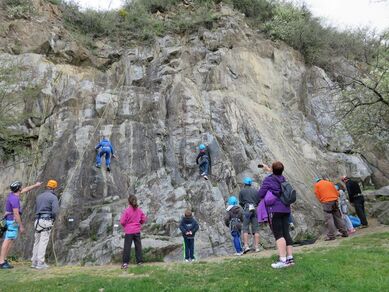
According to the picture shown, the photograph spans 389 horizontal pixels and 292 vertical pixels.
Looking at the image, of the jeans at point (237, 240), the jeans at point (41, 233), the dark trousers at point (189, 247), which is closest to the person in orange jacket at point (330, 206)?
the jeans at point (237, 240)

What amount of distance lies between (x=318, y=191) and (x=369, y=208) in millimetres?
6304

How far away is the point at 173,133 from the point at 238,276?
12.0 meters

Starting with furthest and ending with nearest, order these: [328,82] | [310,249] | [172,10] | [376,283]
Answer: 1. [172,10]
2. [328,82]
3. [310,249]
4. [376,283]

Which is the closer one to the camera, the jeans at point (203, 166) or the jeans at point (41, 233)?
the jeans at point (41, 233)

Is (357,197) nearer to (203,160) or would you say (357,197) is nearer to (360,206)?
(360,206)

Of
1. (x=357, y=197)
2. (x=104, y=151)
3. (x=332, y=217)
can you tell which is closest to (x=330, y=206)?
(x=332, y=217)

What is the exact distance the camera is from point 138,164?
17.9m

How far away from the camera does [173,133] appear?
64.0 feet

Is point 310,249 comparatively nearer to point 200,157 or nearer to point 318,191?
point 318,191

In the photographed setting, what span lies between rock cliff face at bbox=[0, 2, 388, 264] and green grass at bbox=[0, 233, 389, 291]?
3759 mm

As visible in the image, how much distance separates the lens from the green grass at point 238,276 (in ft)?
23.6

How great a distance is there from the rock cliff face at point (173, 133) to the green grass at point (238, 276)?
376 cm

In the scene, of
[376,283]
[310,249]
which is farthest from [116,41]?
[376,283]

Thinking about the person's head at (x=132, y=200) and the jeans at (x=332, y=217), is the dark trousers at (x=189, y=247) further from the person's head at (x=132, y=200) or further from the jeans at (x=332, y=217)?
the jeans at (x=332, y=217)
